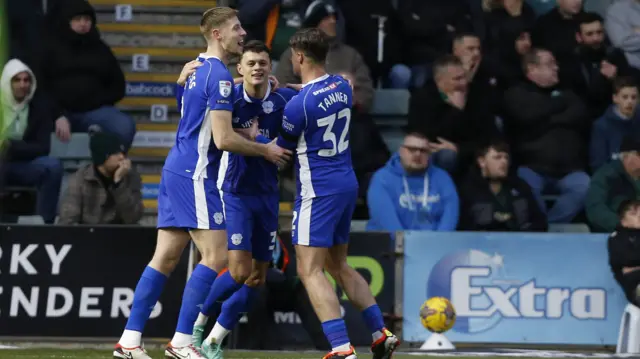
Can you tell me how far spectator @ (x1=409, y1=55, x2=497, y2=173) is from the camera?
533 inches

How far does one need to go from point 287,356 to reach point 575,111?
210 inches

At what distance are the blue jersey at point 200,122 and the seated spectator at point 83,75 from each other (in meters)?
5.43

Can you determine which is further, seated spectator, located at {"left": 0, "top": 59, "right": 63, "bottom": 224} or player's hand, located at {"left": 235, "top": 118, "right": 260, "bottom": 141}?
seated spectator, located at {"left": 0, "top": 59, "right": 63, "bottom": 224}

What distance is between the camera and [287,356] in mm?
10227

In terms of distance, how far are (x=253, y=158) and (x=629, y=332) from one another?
14.2ft

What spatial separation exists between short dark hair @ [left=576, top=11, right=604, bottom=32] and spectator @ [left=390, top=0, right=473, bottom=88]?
125cm

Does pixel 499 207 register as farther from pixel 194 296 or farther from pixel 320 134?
pixel 194 296

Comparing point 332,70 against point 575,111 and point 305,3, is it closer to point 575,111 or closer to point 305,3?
point 305,3

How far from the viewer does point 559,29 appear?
49.5ft

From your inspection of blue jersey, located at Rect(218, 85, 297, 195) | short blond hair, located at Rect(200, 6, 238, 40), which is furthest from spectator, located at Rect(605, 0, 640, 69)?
short blond hair, located at Rect(200, 6, 238, 40)

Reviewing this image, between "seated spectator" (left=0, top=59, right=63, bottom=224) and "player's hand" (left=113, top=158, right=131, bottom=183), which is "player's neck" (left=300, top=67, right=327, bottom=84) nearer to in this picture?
"player's hand" (left=113, top=158, right=131, bottom=183)

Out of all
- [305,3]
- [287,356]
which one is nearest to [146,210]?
[305,3]

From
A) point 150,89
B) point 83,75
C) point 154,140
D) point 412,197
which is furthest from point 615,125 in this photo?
point 83,75

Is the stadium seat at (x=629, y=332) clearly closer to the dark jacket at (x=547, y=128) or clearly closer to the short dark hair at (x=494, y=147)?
the short dark hair at (x=494, y=147)
